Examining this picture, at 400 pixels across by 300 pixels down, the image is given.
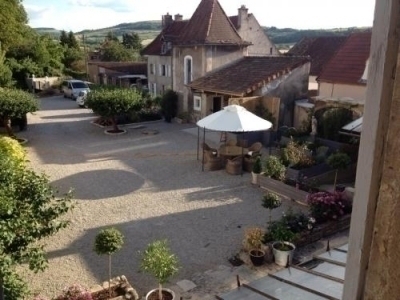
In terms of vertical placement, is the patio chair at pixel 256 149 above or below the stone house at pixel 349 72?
below

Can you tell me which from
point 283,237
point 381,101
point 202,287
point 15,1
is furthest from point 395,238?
point 15,1

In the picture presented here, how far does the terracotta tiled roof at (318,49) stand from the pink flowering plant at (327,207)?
20.9 meters

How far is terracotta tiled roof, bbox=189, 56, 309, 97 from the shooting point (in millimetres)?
19469

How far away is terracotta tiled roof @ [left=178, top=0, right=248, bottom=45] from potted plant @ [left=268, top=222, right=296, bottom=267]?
55.2 feet

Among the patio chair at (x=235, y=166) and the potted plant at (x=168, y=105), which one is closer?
the patio chair at (x=235, y=166)

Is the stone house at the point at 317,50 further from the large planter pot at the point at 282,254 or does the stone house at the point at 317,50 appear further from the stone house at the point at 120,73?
the large planter pot at the point at 282,254

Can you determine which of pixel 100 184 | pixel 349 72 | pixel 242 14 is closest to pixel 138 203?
pixel 100 184

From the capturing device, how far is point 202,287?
283 inches

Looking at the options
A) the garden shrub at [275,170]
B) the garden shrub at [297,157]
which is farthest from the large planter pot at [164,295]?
the garden shrub at [297,157]

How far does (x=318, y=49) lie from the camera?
3131cm

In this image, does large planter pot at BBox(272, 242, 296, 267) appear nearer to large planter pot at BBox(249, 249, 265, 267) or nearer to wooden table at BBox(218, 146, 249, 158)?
large planter pot at BBox(249, 249, 265, 267)

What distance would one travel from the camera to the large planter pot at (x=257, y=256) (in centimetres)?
793

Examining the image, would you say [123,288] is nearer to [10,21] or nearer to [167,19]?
[167,19]

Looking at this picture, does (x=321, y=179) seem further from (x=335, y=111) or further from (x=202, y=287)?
(x=202, y=287)
